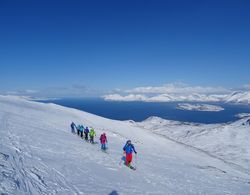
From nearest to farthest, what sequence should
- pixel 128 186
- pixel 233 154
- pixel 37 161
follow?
pixel 128 186, pixel 37 161, pixel 233 154

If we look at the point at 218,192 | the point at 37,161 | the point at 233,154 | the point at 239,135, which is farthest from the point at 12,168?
the point at 239,135

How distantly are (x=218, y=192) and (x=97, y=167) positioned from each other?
25.2ft

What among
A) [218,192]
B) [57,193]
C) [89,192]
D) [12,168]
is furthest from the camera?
[218,192]

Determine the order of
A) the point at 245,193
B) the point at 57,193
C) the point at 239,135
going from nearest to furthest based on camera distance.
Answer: the point at 57,193
the point at 245,193
the point at 239,135

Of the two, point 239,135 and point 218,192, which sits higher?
point 218,192

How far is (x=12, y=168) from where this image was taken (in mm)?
10492

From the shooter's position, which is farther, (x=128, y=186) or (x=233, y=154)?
(x=233, y=154)

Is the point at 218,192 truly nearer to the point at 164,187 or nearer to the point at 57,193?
the point at 164,187

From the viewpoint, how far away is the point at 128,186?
40.1ft

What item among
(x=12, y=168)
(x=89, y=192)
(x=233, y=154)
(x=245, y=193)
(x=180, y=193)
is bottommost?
(x=233, y=154)

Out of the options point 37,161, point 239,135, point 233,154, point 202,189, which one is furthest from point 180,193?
point 239,135

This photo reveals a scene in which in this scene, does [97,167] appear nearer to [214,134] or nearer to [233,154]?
[233,154]

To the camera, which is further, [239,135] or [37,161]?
[239,135]

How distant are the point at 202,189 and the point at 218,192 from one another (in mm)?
994
